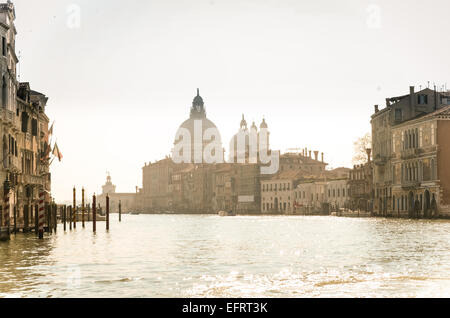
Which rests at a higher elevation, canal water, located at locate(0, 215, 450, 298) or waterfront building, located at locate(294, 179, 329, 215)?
waterfront building, located at locate(294, 179, 329, 215)

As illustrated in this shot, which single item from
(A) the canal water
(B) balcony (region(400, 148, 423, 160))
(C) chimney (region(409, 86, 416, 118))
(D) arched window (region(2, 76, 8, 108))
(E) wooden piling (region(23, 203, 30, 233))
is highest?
(C) chimney (region(409, 86, 416, 118))

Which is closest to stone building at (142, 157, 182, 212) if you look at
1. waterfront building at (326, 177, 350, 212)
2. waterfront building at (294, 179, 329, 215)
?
waterfront building at (294, 179, 329, 215)

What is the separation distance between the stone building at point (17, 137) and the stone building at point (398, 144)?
29.8 m

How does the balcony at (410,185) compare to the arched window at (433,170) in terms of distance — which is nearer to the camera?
the arched window at (433,170)

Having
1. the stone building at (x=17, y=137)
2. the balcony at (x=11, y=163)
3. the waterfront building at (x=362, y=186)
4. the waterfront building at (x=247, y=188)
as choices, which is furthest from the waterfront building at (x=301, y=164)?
the balcony at (x=11, y=163)

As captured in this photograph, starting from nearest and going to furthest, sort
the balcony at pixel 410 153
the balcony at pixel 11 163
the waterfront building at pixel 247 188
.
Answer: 1. the balcony at pixel 11 163
2. the balcony at pixel 410 153
3. the waterfront building at pixel 247 188

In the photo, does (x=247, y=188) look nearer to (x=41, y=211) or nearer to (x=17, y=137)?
(x=17, y=137)

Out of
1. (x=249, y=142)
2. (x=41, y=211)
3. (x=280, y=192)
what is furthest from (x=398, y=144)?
(x=249, y=142)

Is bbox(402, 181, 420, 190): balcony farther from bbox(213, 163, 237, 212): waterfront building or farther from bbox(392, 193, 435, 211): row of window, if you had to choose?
bbox(213, 163, 237, 212): waterfront building

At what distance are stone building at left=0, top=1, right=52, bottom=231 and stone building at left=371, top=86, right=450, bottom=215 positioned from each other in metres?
29.8

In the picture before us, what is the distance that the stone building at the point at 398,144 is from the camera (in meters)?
67.1

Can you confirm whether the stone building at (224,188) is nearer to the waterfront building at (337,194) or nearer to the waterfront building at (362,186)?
the waterfront building at (337,194)

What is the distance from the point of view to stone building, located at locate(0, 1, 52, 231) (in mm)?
31797
